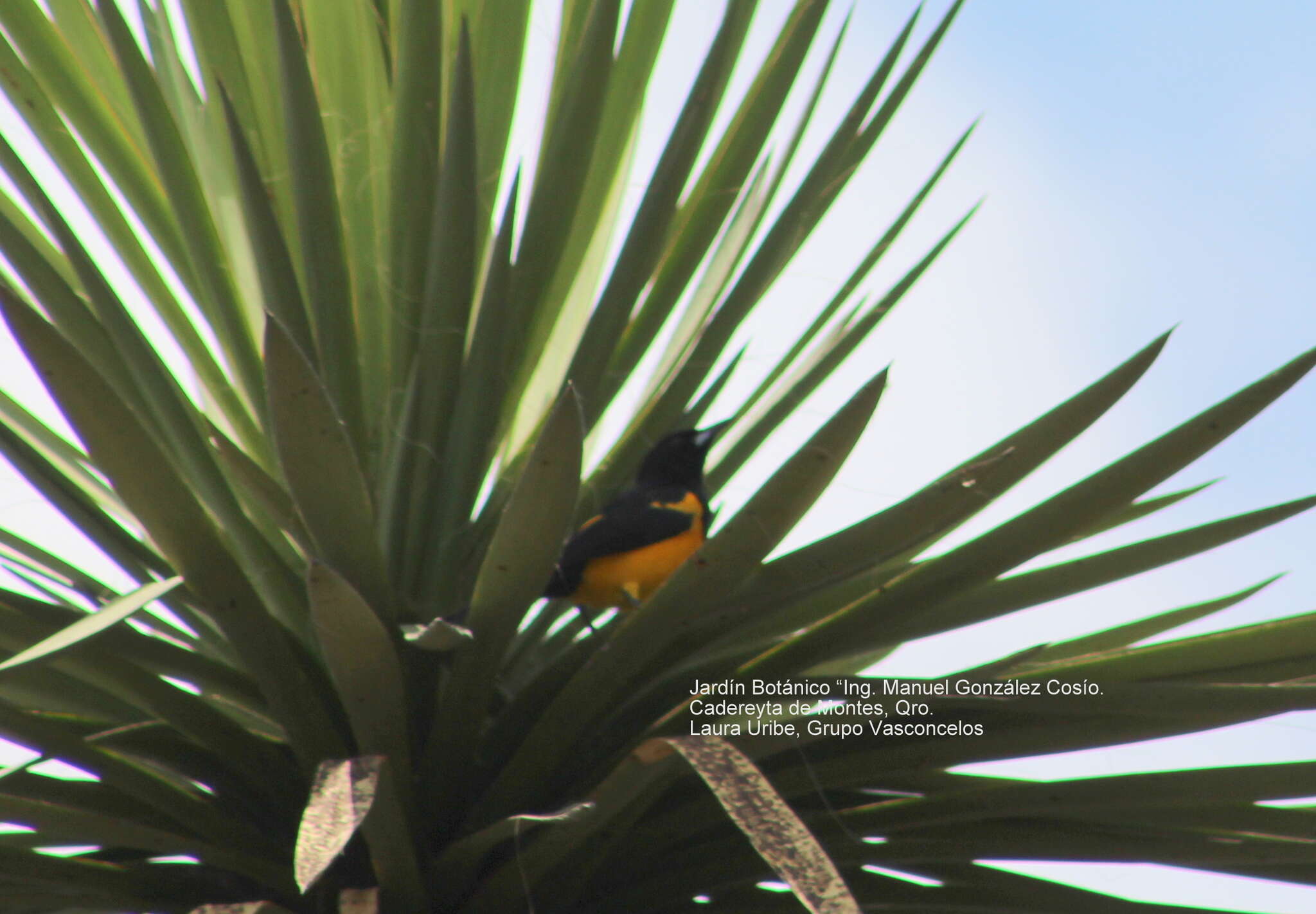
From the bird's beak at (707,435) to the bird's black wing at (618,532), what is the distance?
0.16 meters

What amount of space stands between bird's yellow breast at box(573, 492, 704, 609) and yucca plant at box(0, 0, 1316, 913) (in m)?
0.13

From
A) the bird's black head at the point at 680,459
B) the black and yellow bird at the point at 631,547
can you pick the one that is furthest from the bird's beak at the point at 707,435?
the black and yellow bird at the point at 631,547

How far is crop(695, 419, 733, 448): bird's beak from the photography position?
5.03 ft

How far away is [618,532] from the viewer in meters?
1.36

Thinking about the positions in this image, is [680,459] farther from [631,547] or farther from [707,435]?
[631,547]

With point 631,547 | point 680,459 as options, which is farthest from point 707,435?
point 631,547

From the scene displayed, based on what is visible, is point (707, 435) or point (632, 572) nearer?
point (632, 572)

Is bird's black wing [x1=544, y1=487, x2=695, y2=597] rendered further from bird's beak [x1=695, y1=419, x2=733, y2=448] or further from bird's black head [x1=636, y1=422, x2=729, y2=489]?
bird's beak [x1=695, y1=419, x2=733, y2=448]

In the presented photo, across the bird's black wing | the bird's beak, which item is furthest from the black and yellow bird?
the bird's beak

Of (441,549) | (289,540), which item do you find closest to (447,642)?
(441,549)

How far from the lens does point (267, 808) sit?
4.14ft

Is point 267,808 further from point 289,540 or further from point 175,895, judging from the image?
point 289,540

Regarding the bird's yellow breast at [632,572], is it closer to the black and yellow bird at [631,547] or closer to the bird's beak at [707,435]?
the black and yellow bird at [631,547]

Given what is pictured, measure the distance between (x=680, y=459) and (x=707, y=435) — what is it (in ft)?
0.18
